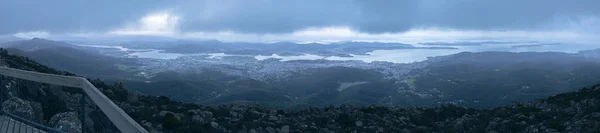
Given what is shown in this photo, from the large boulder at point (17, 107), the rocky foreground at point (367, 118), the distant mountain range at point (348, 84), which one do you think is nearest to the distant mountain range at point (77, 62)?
the distant mountain range at point (348, 84)

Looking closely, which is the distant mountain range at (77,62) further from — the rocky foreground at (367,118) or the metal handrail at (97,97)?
the metal handrail at (97,97)

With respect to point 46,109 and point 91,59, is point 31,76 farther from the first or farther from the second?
point 91,59

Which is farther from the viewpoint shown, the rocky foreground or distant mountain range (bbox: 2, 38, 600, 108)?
distant mountain range (bbox: 2, 38, 600, 108)

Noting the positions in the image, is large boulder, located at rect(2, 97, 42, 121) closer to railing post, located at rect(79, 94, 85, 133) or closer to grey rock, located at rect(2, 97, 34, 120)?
grey rock, located at rect(2, 97, 34, 120)

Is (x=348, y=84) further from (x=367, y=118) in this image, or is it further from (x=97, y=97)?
(x=97, y=97)

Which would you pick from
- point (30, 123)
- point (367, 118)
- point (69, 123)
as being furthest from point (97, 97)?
point (367, 118)

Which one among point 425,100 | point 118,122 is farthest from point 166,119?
point 425,100

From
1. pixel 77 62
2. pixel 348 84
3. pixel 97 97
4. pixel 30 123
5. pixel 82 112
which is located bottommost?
pixel 348 84

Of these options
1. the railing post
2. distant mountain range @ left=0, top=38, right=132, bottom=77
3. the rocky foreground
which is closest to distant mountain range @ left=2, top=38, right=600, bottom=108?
distant mountain range @ left=0, top=38, right=132, bottom=77

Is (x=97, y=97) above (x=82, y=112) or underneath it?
above

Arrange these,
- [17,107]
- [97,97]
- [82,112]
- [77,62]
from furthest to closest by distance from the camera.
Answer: [77,62]
[17,107]
[82,112]
[97,97]
